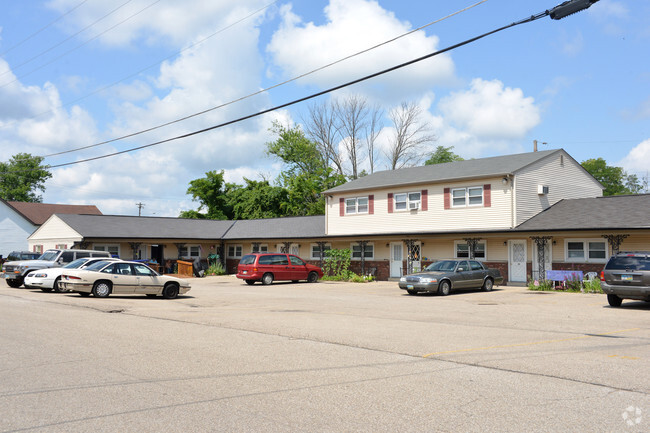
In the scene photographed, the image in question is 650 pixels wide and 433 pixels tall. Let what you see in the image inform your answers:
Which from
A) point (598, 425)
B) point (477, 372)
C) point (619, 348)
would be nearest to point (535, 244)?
point (619, 348)

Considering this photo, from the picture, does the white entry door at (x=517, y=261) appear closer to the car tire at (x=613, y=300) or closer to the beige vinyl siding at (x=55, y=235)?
the car tire at (x=613, y=300)

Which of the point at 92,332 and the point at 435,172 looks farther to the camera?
the point at 435,172

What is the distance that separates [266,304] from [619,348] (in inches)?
462

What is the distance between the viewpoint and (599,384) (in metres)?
7.18

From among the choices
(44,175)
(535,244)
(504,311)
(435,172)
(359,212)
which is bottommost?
(504,311)

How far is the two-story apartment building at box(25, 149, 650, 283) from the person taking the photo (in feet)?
89.3

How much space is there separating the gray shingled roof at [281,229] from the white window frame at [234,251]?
101 centimetres

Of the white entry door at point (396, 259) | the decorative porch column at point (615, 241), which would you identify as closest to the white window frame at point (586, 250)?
the decorative porch column at point (615, 241)

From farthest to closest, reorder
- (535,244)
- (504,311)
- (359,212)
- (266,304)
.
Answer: (359,212) → (535,244) → (266,304) → (504,311)

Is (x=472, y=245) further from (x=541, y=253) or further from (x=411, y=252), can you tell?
(x=411, y=252)

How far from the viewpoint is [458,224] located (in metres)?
31.5

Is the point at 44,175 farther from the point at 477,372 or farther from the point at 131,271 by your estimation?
the point at 477,372

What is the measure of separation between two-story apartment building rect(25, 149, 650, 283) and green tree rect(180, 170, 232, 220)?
19554 mm

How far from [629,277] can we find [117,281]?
57.2 feet
